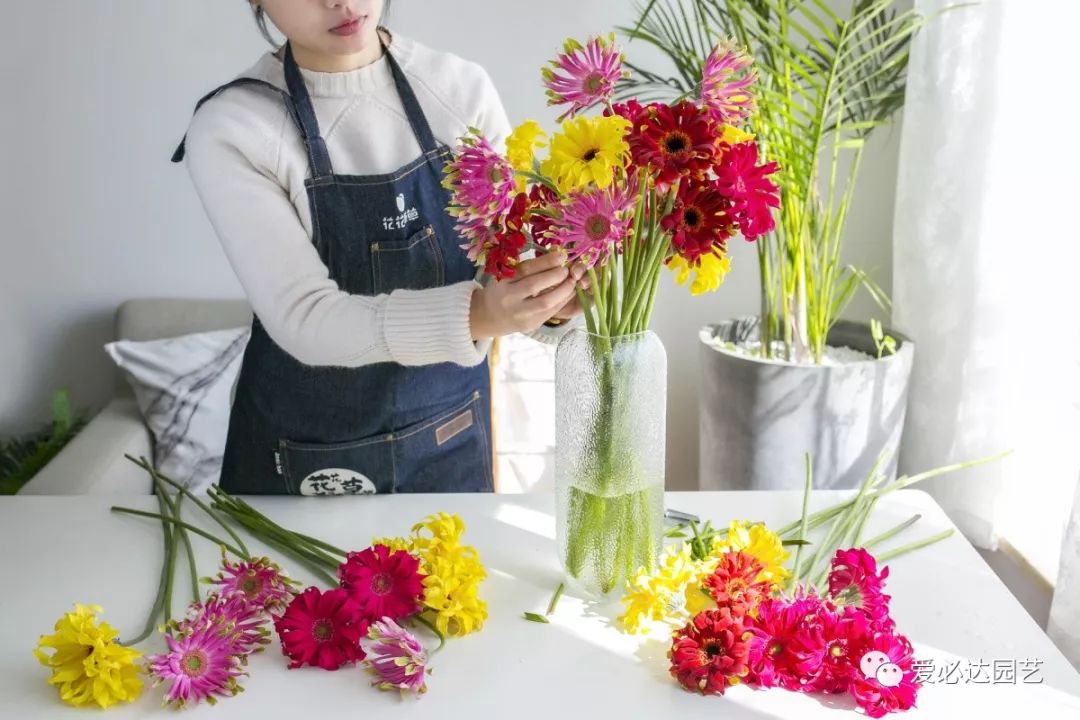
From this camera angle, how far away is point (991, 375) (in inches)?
74.0

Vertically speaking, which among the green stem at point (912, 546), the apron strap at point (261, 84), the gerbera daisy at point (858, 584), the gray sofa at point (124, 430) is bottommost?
the gray sofa at point (124, 430)

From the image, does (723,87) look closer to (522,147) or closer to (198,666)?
(522,147)

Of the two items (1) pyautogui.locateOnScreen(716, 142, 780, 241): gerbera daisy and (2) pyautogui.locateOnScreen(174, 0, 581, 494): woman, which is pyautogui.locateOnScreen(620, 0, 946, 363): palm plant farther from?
(1) pyautogui.locateOnScreen(716, 142, 780, 241): gerbera daisy

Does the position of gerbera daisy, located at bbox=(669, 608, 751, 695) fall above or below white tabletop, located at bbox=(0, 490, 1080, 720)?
above

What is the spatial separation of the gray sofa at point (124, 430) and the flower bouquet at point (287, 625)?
1.10 meters

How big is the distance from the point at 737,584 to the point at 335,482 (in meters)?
0.70

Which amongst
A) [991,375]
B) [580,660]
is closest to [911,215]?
[991,375]

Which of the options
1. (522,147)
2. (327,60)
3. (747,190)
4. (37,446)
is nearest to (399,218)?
(327,60)

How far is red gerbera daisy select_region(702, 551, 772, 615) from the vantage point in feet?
2.87

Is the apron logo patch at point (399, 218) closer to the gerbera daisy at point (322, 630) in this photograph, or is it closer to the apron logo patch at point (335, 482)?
the apron logo patch at point (335, 482)

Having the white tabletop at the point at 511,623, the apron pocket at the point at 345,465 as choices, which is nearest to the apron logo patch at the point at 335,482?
the apron pocket at the point at 345,465

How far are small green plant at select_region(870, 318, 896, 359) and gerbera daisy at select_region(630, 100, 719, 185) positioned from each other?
1274mm

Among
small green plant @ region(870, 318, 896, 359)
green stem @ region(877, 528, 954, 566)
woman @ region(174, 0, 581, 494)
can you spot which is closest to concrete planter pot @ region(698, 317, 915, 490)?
small green plant @ region(870, 318, 896, 359)

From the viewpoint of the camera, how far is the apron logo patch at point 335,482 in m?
1.42
